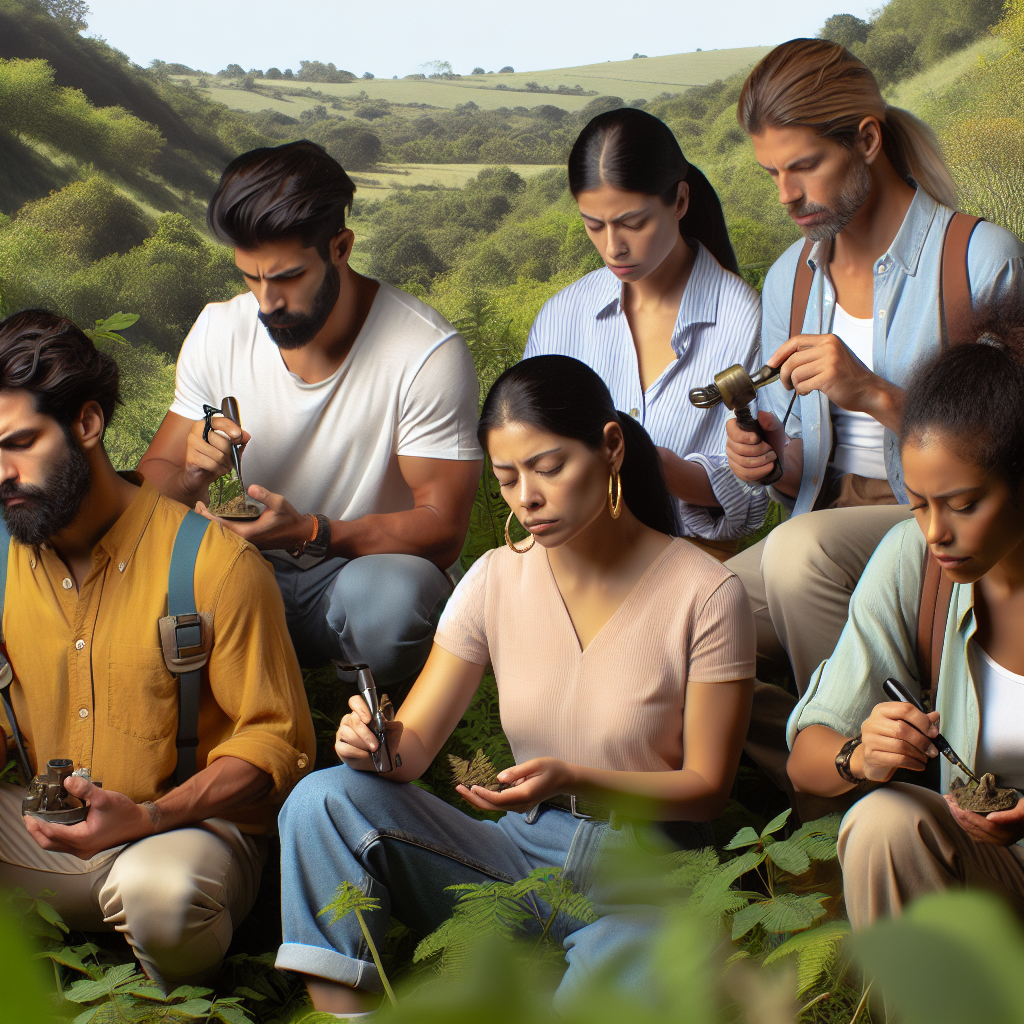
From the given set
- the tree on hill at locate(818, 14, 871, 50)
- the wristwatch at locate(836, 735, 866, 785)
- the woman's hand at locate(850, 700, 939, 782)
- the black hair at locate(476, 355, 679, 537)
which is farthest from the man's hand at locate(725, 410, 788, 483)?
the tree on hill at locate(818, 14, 871, 50)

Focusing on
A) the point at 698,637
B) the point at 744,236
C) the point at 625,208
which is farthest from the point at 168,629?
the point at 744,236

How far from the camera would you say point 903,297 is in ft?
9.12

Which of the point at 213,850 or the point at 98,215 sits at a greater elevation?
the point at 98,215

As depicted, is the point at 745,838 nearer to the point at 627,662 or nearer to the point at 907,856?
the point at 907,856

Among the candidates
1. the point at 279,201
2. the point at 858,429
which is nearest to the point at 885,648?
the point at 858,429

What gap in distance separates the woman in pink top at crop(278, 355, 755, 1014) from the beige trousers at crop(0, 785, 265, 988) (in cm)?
27

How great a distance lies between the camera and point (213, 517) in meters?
2.79

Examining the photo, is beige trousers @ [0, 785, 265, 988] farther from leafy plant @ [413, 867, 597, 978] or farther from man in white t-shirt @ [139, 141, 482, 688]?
man in white t-shirt @ [139, 141, 482, 688]

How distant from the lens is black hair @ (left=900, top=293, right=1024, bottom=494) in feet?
6.06

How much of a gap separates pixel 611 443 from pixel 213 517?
109cm

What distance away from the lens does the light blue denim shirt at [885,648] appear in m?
2.01

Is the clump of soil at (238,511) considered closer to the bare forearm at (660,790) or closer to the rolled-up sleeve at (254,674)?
the rolled-up sleeve at (254,674)

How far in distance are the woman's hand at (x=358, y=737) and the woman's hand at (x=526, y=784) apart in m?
0.20

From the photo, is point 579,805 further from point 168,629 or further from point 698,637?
point 168,629
